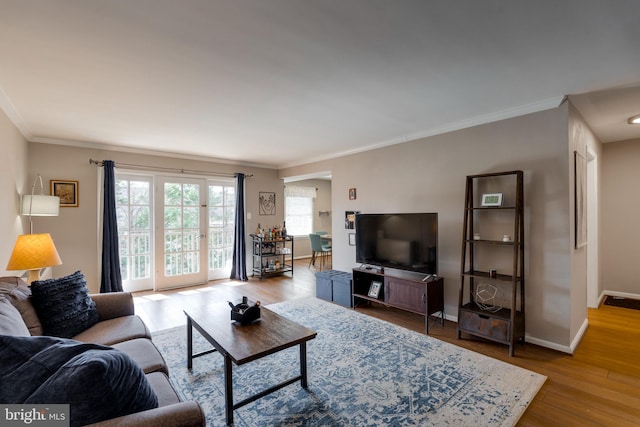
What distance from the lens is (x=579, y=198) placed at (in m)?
2.90

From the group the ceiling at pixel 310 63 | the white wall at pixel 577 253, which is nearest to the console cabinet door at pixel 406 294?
the white wall at pixel 577 253

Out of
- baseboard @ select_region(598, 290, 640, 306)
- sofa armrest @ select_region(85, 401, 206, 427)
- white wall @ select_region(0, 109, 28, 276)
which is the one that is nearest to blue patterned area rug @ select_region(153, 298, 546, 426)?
sofa armrest @ select_region(85, 401, 206, 427)

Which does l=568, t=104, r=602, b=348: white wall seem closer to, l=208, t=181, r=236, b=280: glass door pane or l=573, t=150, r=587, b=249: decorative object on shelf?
l=573, t=150, r=587, b=249: decorative object on shelf

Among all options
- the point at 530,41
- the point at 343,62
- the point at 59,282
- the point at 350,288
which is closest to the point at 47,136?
the point at 59,282

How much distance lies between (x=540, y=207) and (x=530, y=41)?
1.66m

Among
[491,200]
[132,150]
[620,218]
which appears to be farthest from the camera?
[132,150]

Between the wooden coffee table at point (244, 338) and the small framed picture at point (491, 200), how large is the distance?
216 cm

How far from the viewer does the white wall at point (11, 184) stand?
2779 millimetres

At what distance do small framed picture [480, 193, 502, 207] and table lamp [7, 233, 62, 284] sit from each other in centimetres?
411

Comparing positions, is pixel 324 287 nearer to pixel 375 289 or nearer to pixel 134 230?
pixel 375 289

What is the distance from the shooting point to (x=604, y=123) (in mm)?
3396

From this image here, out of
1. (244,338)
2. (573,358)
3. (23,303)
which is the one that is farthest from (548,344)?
(23,303)

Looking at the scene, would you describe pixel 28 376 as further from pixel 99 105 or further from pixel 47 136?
pixel 47 136

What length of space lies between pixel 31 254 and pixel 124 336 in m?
1.29
